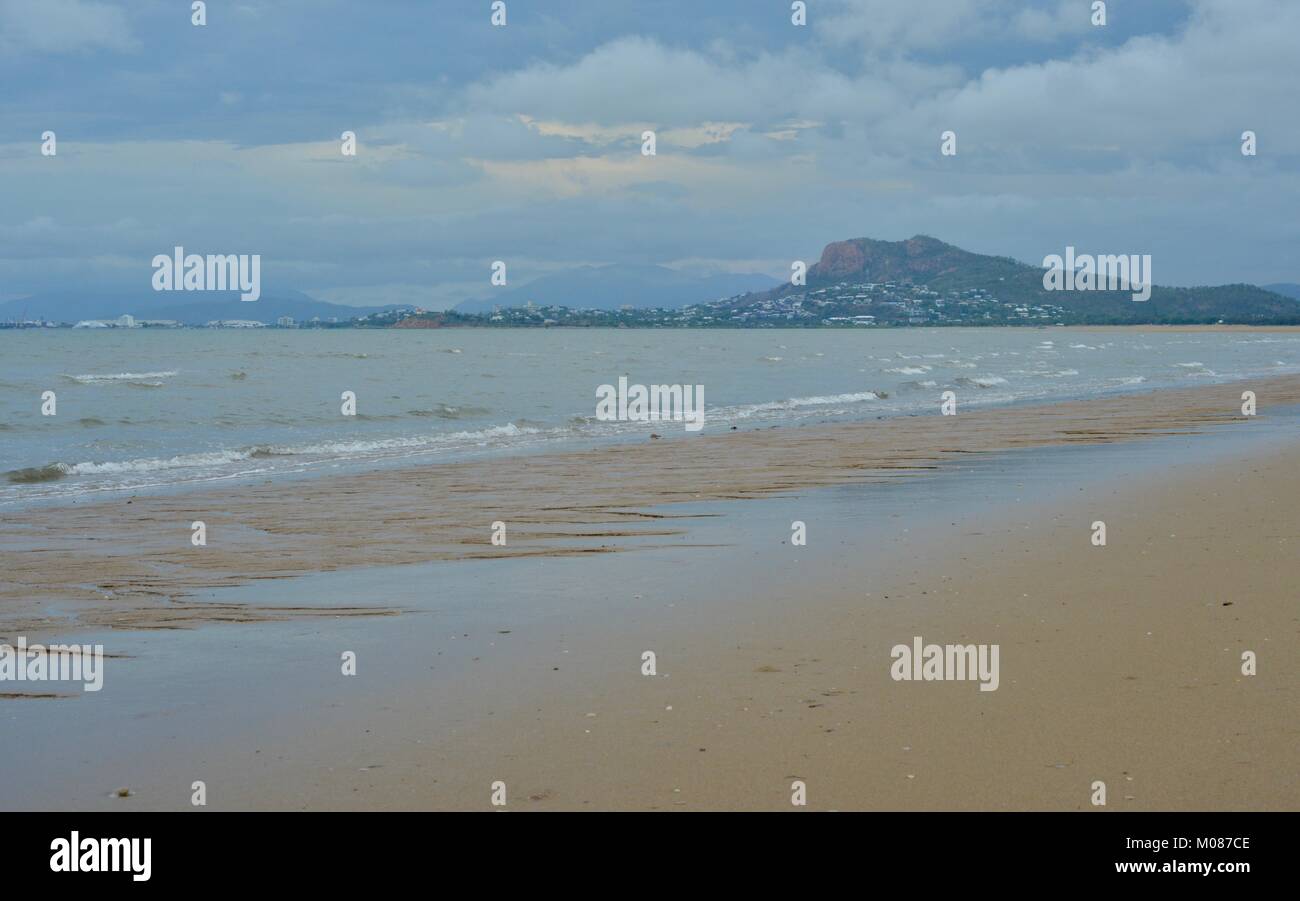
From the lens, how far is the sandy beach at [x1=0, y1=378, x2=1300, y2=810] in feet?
16.5

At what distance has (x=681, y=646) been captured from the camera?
7.16 m

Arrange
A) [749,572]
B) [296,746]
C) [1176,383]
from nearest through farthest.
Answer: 1. [296,746]
2. [749,572]
3. [1176,383]

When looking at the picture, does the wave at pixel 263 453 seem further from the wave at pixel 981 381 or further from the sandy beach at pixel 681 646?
the wave at pixel 981 381

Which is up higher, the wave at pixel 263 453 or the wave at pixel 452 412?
the wave at pixel 452 412

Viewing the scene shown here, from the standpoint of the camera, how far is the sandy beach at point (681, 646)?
5020mm

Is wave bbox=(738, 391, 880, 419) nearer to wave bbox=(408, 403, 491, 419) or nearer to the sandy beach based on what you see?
wave bbox=(408, 403, 491, 419)

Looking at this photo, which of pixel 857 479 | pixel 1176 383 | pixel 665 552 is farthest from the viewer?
pixel 1176 383

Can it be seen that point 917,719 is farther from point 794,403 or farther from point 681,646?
point 794,403

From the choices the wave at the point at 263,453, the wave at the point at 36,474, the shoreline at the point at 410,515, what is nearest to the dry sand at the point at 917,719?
the shoreline at the point at 410,515

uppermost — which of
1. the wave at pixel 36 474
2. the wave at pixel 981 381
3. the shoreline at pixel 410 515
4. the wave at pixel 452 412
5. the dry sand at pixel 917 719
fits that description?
the wave at pixel 981 381
